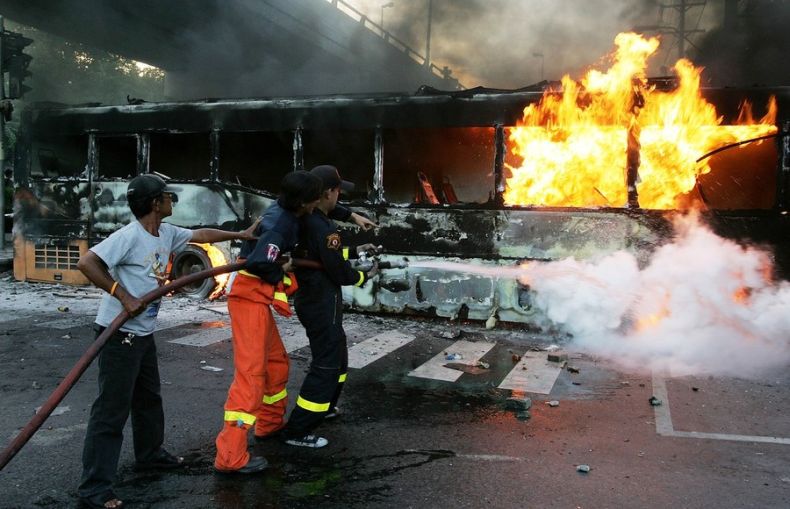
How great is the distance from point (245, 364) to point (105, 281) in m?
0.99

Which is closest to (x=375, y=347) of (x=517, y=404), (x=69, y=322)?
(x=517, y=404)

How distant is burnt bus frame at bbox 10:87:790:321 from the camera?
805 centimetres

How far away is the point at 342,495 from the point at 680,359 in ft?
15.5

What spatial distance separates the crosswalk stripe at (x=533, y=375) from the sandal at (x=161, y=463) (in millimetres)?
3092

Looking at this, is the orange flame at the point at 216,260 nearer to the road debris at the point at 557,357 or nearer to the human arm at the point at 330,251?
the road debris at the point at 557,357

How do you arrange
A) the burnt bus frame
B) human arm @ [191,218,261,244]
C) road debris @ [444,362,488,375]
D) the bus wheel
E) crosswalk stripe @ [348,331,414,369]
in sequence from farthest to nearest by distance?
1. the bus wheel
2. the burnt bus frame
3. crosswalk stripe @ [348,331,414,369]
4. road debris @ [444,362,488,375]
5. human arm @ [191,218,261,244]

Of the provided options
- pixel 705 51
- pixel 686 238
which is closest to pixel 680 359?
pixel 686 238

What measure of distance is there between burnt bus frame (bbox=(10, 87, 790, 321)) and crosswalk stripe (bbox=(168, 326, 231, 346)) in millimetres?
2165

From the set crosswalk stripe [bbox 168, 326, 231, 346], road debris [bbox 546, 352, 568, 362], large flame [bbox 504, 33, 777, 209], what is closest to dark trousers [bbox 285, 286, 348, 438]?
road debris [bbox 546, 352, 568, 362]

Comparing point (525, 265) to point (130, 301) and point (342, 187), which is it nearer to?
point (342, 187)

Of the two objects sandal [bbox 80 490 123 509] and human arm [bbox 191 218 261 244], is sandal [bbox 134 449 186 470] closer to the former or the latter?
sandal [bbox 80 490 123 509]

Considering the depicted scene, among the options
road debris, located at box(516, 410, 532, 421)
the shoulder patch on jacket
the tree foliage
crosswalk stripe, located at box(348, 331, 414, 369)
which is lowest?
road debris, located at box(516, 410, 532, 421)

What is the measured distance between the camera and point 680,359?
269 inches

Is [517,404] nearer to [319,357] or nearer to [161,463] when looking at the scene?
[319,357]
